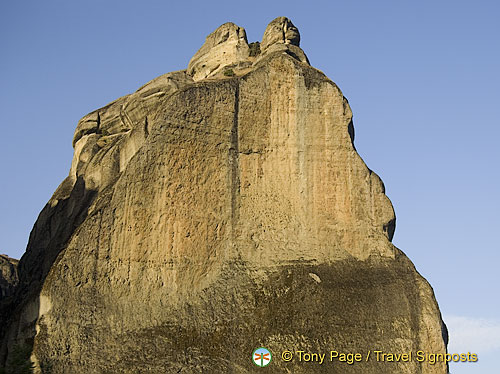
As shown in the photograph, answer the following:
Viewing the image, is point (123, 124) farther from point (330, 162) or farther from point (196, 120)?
point (330, 162)

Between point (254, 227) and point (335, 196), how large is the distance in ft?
14.9

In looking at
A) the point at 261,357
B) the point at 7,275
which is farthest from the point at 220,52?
the point at 7,275

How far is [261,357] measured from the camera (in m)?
31.9

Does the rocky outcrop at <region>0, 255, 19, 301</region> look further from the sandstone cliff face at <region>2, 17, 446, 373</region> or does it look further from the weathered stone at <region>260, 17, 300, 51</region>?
the weathered stone at <region>260, 17, 300, 51</region>

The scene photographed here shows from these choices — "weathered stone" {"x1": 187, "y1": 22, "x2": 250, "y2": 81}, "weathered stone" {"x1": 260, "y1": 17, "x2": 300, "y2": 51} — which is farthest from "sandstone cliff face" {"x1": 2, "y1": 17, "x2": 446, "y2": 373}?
"weathered stone" {"x1": 187, "y1": 22, "x2": 250, "y2": 81}

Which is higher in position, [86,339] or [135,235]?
[135,235]

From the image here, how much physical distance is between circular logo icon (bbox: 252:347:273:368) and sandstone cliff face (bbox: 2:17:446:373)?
0.95 ft

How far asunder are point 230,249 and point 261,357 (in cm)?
548

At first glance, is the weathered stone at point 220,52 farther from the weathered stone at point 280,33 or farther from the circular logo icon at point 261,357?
the circular logo icon at point 261,357

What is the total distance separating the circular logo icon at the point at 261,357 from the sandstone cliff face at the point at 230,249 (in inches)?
11.3

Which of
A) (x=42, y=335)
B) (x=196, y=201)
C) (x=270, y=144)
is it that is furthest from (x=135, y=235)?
(x=270, y=144)

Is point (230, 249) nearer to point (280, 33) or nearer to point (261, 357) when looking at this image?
point (261, 357)

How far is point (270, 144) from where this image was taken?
37312mm

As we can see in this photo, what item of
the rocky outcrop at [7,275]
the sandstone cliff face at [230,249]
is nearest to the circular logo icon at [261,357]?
the sandstone cliff face at [230,249]
